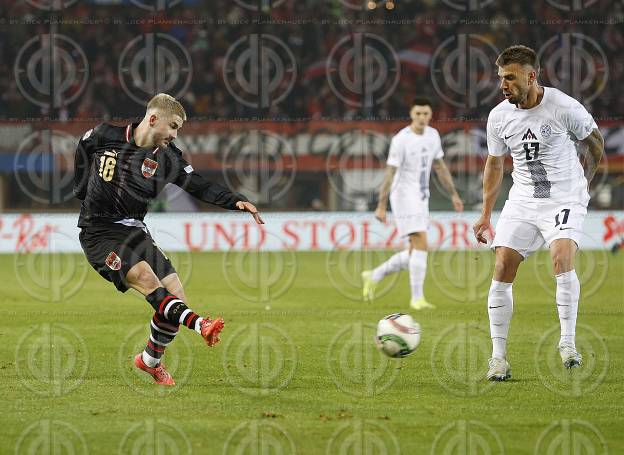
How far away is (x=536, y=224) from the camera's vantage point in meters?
7.27

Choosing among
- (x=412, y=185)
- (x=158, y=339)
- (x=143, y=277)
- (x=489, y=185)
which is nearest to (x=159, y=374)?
(x=158, y=339)

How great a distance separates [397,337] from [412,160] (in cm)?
551

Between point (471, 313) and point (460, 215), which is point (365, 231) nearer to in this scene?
point (460, 215)

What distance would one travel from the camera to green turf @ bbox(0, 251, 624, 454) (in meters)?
5.42

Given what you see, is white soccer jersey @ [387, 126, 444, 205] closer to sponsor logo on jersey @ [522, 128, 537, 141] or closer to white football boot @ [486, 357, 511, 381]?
sponsor logo on jersey @ [522, 128, 537, 141]

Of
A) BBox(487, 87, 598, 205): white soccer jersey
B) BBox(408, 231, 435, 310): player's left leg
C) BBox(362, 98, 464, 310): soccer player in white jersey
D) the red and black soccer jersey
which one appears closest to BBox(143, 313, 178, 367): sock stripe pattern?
the red and black soccer jersey

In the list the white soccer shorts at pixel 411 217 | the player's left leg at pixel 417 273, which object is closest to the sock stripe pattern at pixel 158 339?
the player's left leg at pixel 417 273

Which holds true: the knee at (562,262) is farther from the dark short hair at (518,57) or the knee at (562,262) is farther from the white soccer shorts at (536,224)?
the dark short hair at (518,57)

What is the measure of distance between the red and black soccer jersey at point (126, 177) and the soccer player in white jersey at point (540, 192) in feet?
5.84

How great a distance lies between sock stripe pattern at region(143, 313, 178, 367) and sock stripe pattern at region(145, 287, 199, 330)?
0.24 ft

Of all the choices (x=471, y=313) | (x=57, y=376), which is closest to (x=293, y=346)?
(x=57, y=376)

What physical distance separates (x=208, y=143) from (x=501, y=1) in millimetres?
9326

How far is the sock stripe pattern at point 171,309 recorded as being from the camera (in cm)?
669

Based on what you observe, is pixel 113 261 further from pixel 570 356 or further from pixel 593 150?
pixel 593 150
